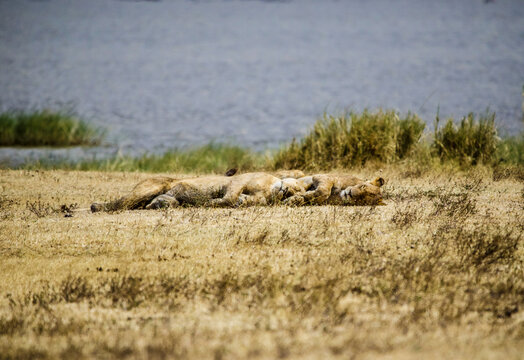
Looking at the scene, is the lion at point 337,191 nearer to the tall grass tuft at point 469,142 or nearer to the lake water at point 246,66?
the tall grass tuft at point 469,142

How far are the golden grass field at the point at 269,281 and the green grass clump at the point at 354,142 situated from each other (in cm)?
Answer: 438

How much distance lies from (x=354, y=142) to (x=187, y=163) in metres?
4.33

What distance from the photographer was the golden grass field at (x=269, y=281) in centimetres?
502

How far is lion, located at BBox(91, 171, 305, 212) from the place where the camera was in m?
9.46

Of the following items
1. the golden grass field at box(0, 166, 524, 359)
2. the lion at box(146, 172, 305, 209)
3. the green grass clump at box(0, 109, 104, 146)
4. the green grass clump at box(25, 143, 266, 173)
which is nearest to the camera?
the golden grass field at box(0, 166, 524, 359)

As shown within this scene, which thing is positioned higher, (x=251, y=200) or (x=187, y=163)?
(x=251, y=200)

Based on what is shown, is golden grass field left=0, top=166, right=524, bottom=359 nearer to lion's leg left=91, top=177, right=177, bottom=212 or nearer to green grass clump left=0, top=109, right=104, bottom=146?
lion's leg left=91, top=177, right=177, bottom=212

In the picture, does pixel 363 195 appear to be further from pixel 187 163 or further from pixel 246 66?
pixel 246 66

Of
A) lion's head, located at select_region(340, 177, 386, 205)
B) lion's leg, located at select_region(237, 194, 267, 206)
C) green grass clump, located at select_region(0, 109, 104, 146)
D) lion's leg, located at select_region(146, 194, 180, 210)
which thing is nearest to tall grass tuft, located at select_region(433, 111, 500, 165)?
lion's head, located at select_region(340, 177, 386, 205)

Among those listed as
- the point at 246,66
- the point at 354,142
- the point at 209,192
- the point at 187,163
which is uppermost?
the point at 246,66

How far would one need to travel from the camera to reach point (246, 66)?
171 feet

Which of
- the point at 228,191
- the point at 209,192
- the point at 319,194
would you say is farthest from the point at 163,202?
the point at 319,194

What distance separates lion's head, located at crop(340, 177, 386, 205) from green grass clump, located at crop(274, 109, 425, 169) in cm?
477

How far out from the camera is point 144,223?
28.1ft
